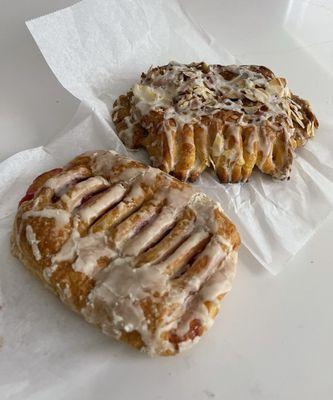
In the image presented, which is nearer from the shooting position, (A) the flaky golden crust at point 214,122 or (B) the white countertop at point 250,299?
(B) the white countertop at point 250,299

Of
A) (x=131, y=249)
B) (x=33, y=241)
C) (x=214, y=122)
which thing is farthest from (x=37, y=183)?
(x=214, y=122)

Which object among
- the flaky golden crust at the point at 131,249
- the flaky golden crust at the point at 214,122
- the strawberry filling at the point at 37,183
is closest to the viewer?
the flaky golden crust at the point at 131,249

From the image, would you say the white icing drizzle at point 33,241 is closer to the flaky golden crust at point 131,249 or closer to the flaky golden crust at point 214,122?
the flaky golden crust at point 131,249

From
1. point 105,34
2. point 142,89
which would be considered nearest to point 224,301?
point 142,89

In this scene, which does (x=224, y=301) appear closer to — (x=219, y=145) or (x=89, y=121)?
(x=219, y=145)

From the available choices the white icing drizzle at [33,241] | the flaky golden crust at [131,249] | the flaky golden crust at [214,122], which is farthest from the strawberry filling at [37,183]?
the flaky golden crust at [214,122]

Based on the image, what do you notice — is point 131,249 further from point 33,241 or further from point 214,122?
point 214,122

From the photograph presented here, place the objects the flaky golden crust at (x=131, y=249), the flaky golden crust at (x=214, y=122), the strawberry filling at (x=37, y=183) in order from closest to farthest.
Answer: the flaky golden crust at (x=131, y=249), the strawberry filling at (x=37, y=183), the flaky golden crust at (x=214, y=122)
